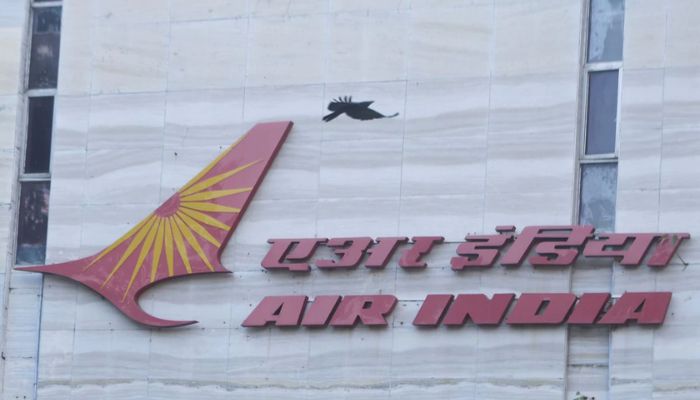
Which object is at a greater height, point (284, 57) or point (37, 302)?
point (284, 57)

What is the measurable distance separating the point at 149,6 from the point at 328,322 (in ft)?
21.9

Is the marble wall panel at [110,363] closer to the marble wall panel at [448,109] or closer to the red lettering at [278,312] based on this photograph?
the red lettering at [278,312]

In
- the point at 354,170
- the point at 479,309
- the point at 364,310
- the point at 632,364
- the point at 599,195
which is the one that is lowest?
the point at 632,364

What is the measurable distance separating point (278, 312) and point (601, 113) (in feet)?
20.5

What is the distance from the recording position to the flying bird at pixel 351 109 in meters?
37.0

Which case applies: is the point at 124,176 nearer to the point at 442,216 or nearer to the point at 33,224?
the point at 33,224

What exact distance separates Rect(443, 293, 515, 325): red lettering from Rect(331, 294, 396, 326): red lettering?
104 cm

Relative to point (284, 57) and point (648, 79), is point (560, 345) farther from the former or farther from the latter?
point (284, 57)

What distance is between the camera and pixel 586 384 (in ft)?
115

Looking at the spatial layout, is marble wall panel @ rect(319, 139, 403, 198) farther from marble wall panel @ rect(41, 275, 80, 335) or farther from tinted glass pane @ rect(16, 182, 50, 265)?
tinted glass pane @ rect(16, 182, 50, 265)

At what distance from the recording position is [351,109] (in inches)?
1459

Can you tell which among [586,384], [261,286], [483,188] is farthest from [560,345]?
[261,286]

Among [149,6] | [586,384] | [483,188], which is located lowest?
[586,384]

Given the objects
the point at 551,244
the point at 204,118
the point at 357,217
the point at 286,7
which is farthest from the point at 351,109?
the point at 551,244
